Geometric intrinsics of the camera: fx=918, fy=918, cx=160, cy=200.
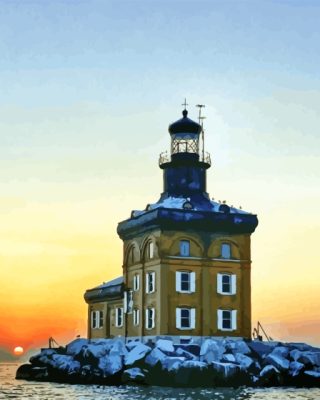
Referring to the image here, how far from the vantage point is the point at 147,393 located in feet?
182

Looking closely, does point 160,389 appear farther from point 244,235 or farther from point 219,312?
point 244,235

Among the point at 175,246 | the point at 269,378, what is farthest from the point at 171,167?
the point at 269,378

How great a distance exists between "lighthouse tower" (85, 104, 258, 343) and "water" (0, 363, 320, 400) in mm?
8806

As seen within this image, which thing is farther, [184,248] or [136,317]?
[136,317]

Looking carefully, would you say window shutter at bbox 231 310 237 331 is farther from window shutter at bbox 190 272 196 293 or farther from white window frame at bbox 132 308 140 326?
white window frame at bbox 132 308 140 326

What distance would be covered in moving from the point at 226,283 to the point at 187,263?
3.60 m

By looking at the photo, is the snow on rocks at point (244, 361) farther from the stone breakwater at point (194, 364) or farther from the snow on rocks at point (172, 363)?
the snow on rocks at point (172, 363)

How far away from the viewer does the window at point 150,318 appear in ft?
224

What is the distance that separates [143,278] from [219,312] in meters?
6.41

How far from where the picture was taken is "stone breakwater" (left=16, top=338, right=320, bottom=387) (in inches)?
2372

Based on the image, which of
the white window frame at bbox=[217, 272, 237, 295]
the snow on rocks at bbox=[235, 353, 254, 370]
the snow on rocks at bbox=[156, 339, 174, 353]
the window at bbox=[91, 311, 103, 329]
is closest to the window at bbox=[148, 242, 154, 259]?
the white window frame at bbox=[217, 272, 237, 295]

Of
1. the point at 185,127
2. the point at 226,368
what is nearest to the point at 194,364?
the point at 226,368

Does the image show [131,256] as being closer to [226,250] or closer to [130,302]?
[130,302]

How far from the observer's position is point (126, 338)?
72688mm
